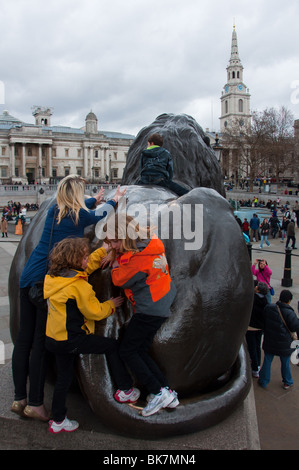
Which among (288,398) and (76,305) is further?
(288,398)

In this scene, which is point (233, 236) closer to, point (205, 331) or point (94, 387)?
point (205, 331)

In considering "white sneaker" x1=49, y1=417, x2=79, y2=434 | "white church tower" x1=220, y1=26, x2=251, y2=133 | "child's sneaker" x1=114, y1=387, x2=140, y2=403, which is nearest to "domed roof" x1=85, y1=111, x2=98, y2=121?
"white church tower" x1=220, y1=26, x2=251, y2=133

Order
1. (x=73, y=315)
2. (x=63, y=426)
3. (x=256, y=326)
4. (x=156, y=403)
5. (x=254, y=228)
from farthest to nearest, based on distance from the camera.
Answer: (x=254, y=228) < (x=256, y=326) < (x=63, y=426) < (x=73, y=315) < (x=156, y=403)

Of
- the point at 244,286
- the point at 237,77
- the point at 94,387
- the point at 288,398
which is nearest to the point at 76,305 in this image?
the point at 94,387

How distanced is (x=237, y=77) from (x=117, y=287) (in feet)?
394

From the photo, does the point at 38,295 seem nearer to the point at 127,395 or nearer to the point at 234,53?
the point at 127,395

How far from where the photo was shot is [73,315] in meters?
2.37

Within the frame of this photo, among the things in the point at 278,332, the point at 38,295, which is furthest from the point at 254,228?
the point at 38,295

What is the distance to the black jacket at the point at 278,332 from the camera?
3.89 m

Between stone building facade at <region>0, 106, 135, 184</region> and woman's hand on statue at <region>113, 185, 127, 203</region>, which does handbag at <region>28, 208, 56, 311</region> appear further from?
stone building facade at <region>0, 106, 135, 184</region>

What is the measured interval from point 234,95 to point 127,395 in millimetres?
113655

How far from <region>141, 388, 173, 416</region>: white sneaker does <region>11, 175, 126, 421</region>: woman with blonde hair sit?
0.81 metres

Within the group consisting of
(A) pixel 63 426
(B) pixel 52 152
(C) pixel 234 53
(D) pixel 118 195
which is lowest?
(A) pixel 63 426
